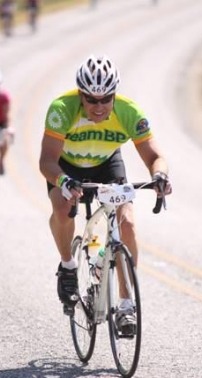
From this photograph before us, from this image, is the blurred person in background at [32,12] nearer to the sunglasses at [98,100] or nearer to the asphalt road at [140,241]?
the asphalt road at [140,241]

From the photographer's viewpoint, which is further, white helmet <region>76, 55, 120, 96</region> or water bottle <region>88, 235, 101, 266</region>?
water bottle <region>88, 235, 101, 266</region>

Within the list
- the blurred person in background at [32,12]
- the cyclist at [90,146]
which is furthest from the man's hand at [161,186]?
the blurred person in background at [32,12]

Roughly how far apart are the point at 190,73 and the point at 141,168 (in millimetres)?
20544

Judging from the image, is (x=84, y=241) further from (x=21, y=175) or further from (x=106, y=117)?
(x=21, y=175)

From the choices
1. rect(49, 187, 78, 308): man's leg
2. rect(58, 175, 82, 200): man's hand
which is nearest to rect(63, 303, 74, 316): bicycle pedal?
rect(49, 187, 78, 308): man's leg

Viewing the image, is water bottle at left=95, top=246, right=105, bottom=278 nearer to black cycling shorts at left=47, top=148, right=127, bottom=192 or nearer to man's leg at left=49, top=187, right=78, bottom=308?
man's leg at left=49, top=187, right=78, bottom=308

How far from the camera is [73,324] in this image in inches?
347

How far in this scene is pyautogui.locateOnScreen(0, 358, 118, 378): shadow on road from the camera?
26.5 feet

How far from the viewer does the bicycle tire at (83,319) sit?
27.3ft

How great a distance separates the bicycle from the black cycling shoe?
0.33ft

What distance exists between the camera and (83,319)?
8.62 meters

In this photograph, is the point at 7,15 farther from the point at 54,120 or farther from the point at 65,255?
the point at 54,120

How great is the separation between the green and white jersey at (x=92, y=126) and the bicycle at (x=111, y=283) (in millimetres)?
474

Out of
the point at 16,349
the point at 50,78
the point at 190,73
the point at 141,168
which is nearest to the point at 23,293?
the point at 16,349
